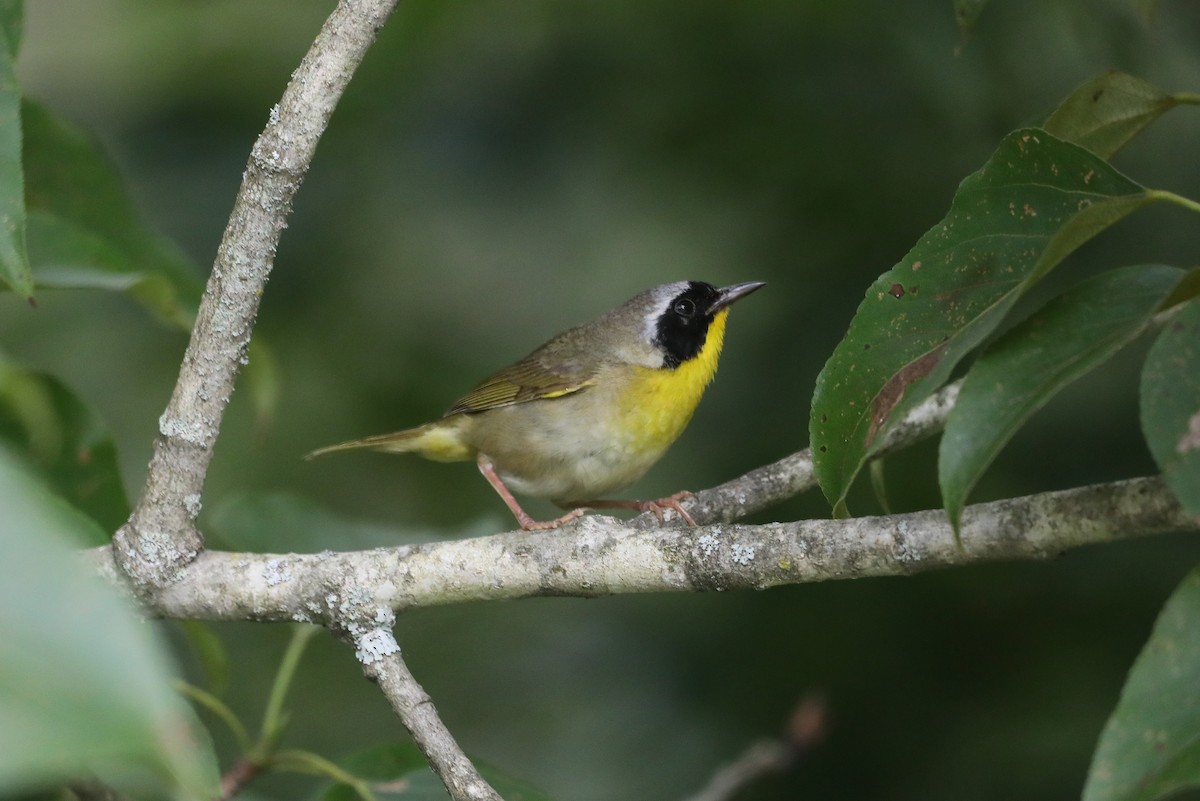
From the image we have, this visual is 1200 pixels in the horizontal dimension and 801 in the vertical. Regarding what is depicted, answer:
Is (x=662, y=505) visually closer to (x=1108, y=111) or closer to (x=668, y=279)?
(x=1108, y=111)

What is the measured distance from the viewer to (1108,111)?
2062mm

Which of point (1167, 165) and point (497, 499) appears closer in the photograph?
point (1167, 165)

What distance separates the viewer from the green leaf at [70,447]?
2861 millimetres

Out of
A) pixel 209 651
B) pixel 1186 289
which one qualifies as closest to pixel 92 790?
pixel 209 651

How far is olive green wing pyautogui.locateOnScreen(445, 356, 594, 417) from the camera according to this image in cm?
426

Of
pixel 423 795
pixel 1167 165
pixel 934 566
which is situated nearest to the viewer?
pixel 934 566

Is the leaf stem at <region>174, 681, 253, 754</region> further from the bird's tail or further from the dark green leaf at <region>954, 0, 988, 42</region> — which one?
the dark green leaf at <region>954, 0, 988, 42</region>

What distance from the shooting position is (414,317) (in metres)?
5.96

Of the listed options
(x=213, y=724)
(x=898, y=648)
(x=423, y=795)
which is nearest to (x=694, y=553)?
(x=423, y=795)

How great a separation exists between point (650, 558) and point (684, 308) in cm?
235

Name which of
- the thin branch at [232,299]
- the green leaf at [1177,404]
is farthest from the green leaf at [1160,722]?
the thin branch at [232,299]

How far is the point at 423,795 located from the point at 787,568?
1.25 metres

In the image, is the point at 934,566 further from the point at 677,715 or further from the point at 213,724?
the point at 213,724

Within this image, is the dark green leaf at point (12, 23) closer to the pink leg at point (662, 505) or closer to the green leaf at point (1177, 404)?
the pink leg at point (662, 505)
